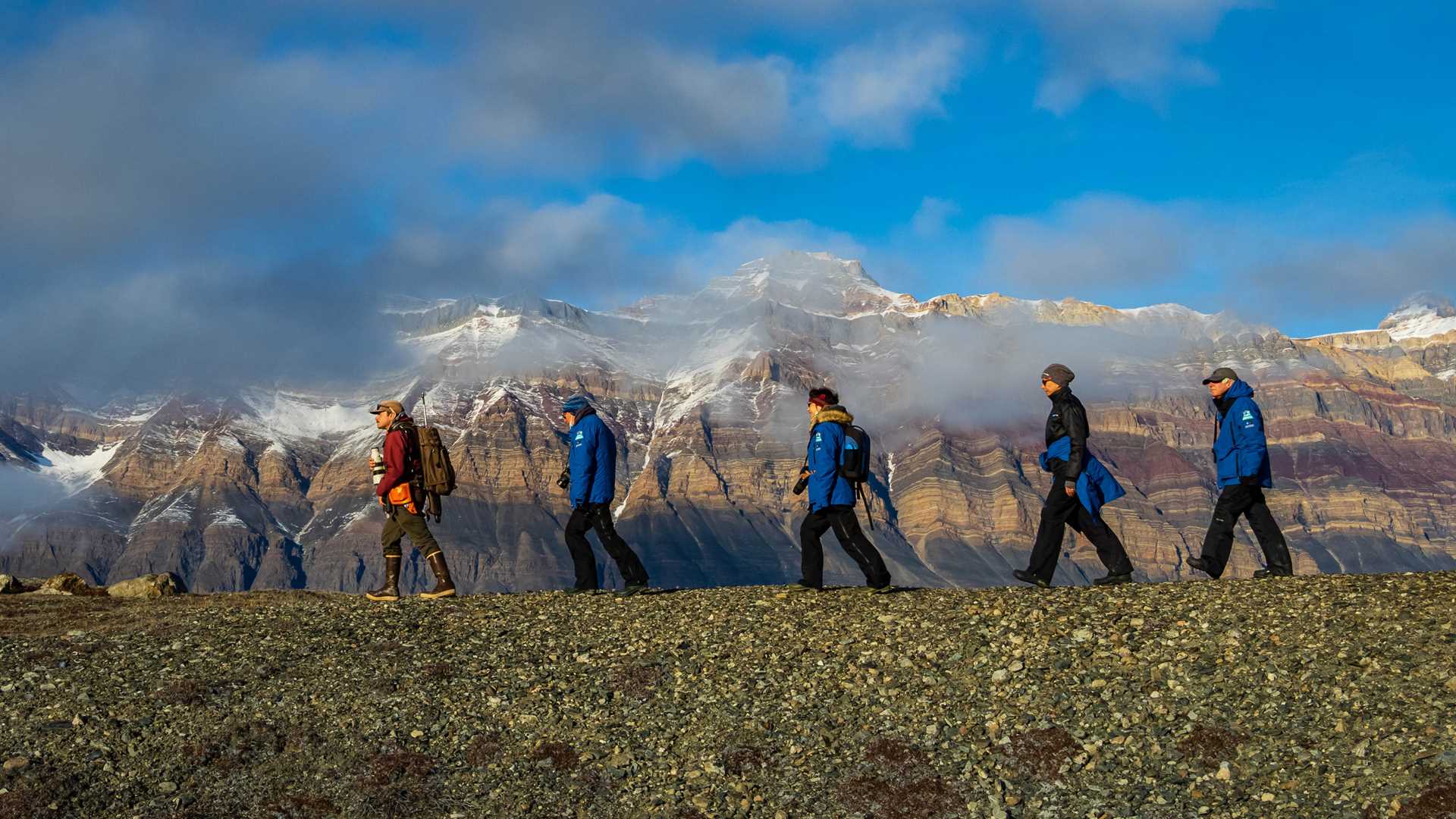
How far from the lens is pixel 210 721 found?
50.9 feet

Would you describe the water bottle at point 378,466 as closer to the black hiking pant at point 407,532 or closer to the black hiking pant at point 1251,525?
the black hiking pant at point 407,532

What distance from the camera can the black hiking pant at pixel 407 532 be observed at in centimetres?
2259

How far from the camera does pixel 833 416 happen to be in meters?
21.1

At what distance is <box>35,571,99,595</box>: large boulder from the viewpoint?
29812 millimetres

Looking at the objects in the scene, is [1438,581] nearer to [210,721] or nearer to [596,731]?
[596,731]

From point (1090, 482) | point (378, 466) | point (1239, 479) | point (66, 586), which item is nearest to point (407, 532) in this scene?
point (378, 466)

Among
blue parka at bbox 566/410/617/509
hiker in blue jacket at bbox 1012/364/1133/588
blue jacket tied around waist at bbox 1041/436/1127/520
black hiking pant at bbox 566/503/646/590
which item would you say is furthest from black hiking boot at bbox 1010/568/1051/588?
blue parka at bbox 566/410/617/509

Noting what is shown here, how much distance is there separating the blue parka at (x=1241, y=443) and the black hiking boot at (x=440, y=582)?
13.1m

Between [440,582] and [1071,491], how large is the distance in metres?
11.1

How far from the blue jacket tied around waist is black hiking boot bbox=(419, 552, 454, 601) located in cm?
1050

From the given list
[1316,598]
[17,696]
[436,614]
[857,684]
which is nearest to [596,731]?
[857,684]

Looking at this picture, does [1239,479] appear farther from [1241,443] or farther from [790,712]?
[790,712]

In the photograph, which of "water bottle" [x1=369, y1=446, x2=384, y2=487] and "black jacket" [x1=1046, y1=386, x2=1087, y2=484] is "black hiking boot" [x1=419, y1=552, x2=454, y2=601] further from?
"black jacket" [x1=1046, y1=386, x2=1087, y2=484]

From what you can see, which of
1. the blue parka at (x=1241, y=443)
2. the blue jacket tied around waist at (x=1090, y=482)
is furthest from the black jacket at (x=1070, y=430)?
the blue parka at (x=1241, y=443)
